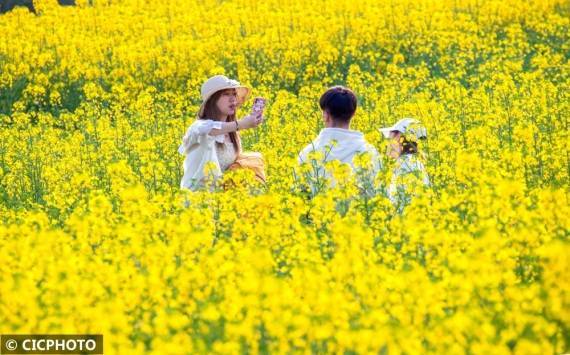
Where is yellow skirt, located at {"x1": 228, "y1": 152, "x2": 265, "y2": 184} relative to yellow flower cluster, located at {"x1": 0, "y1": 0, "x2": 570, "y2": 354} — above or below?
above

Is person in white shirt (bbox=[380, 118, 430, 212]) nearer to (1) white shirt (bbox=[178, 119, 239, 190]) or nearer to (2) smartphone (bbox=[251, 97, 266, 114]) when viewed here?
(2) smartphone (bbox=[251, 97, 266, 114])

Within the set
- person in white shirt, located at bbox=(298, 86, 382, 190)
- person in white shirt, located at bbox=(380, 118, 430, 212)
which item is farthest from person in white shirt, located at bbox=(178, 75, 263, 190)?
person in white shirt, located at bbox=(380, 118, 430, 212)

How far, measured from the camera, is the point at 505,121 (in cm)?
959

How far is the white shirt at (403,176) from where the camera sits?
6.82 m

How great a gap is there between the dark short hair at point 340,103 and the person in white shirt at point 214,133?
556mm

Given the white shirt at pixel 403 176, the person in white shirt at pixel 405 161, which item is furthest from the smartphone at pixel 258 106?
the white shirt at pixel 403 176

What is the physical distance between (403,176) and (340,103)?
103 cm

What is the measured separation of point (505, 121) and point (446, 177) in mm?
1948

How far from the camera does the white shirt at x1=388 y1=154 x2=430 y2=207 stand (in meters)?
6.82

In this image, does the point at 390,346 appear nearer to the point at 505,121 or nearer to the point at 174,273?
the point at 174,273

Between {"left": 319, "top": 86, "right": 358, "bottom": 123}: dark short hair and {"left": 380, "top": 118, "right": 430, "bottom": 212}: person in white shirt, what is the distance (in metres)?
0.39

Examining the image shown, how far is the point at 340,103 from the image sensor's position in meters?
7.69

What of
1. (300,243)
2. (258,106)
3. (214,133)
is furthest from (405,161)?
(300,243)

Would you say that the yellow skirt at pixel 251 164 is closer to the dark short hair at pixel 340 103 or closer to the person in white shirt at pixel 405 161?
the dark short hair at pixel 340 103
